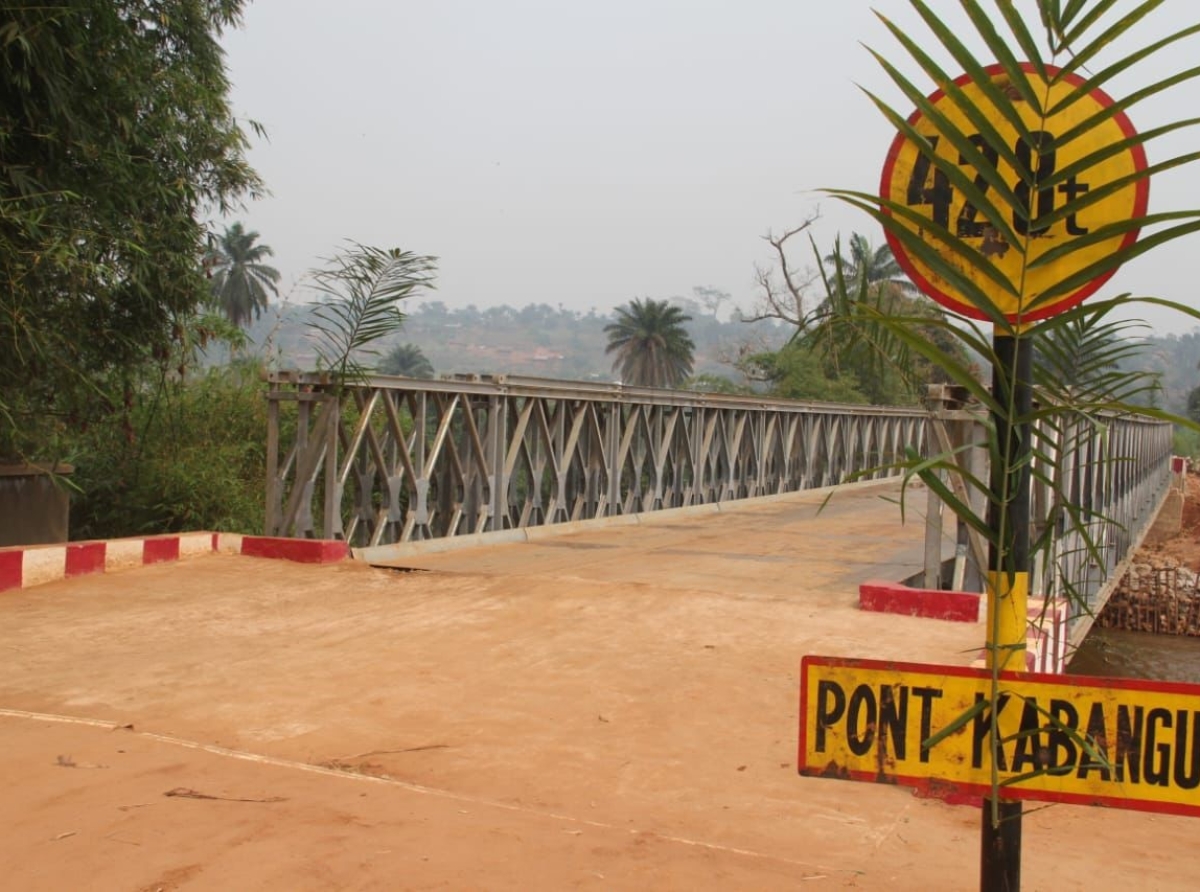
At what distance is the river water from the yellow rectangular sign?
2007cm

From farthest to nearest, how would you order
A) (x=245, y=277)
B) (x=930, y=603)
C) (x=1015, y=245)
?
1. (x=245, y=277)
2. (x=930, y=603)
3. (x=1015, y=245)

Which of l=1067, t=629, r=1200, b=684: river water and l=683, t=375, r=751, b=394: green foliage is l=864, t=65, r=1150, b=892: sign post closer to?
l=1067, t=629, r=1200, b=684: river water

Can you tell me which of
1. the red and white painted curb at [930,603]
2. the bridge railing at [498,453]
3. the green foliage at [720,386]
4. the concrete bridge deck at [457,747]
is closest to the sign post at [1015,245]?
the concrete bridge deck at [457,747]

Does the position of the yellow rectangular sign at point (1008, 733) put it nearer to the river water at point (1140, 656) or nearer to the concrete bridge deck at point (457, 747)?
the concrete bridge deck at point (457, 747)

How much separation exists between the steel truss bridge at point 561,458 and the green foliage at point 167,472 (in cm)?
77

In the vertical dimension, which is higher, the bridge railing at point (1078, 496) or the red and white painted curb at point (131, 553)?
the bridge railing at point (1078, 496)

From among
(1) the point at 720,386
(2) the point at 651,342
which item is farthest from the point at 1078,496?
(2) the point at 651,342

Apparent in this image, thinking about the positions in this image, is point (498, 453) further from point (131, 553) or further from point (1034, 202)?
point (1034, 202)

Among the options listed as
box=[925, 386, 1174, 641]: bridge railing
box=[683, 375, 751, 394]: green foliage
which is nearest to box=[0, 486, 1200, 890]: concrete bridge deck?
box=[925, 386, 1174, 641]: bridge railing

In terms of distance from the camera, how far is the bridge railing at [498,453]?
9945mm

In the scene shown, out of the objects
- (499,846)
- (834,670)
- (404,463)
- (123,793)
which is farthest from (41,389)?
(834,670)

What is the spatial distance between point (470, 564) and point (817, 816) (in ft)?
20.8

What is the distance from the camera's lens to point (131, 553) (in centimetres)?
857

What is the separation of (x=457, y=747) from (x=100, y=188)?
6.88 m
